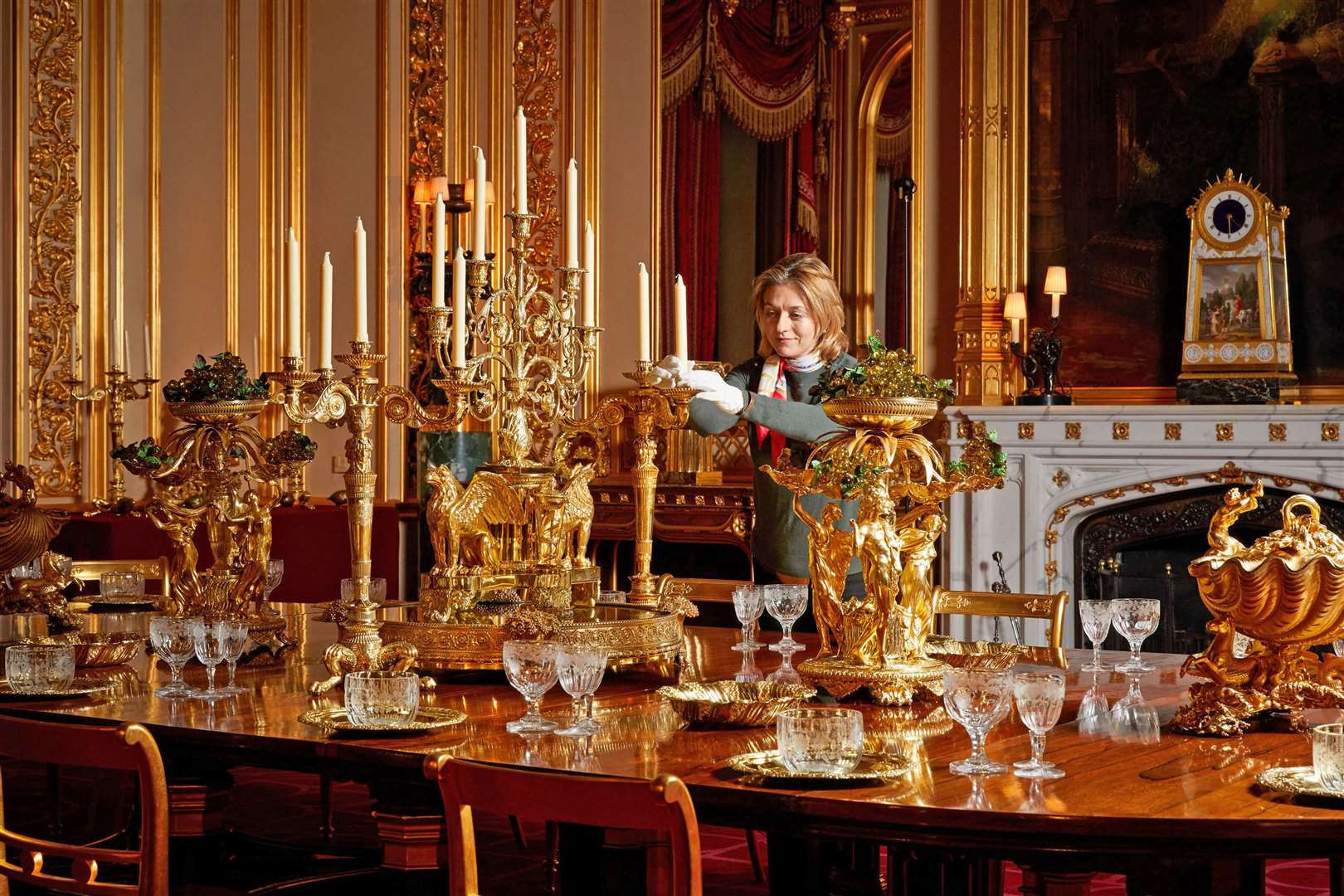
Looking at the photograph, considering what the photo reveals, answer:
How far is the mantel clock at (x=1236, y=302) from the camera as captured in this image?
19.2ft

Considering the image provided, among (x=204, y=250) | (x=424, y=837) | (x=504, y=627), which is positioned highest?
(x=204, y=250)

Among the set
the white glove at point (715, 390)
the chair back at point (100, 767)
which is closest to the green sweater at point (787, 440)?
the white glove at point (715, 390)

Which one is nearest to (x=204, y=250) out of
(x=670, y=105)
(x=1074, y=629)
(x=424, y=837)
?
(x=670, y=105)

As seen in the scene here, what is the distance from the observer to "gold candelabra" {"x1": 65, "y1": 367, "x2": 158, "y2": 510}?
6.59 m

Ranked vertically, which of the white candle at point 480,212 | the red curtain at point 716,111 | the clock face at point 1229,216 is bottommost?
the white candle at point 480,212

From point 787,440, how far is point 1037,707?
74.8 inches

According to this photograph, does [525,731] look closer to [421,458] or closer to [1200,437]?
[1200,437]

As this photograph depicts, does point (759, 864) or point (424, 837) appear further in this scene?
point (759, 864)

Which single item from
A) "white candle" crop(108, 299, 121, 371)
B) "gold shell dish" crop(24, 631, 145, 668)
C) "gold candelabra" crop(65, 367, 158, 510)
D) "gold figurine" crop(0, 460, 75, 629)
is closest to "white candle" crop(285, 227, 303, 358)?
"gold shell dish" crop(24, 631, 145, 668)

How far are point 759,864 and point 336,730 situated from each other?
177 cm

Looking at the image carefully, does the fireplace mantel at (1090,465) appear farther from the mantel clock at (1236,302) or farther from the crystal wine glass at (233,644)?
the crystal wine glass at (233,644)

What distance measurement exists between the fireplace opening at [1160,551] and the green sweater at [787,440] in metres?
2.69

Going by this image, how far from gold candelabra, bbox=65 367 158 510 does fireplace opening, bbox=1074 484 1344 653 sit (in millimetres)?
3818

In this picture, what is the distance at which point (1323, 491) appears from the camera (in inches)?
225
